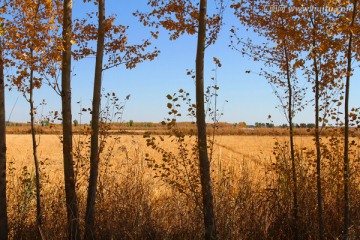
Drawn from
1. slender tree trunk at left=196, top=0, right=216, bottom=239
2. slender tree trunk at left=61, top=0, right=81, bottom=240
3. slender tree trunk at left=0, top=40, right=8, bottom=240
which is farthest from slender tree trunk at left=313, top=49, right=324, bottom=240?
slender tree trunk at left=0, top=40, right=8, bottom=240

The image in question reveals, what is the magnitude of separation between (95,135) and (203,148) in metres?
1.89

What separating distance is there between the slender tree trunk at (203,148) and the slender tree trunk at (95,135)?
5.71 ft

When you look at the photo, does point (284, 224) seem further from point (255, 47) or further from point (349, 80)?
point (255, 47)

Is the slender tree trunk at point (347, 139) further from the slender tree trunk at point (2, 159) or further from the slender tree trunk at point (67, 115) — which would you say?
the slender tree trunk at point (2, 159)

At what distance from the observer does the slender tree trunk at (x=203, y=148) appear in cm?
606

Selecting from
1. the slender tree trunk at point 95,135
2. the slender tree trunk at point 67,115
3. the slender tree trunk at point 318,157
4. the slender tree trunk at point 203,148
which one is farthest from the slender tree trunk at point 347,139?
the slender tree trunk at point 67,115

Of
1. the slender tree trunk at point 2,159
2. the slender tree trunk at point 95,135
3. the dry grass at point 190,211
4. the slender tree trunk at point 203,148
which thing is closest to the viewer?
the slender tree trunk at point 203,148

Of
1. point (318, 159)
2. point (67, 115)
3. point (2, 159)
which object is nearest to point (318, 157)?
point (318, 159)

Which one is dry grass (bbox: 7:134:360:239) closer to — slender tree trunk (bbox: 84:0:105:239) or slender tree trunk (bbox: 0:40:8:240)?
slender tree trunk (bbox: 84:0:105:239)

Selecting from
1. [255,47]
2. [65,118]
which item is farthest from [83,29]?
[255,47]

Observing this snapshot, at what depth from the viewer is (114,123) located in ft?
22.5

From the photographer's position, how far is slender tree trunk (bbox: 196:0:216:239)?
6059 millimetres

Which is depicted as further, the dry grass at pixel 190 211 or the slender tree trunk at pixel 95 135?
the dry grass at pixel 190 211

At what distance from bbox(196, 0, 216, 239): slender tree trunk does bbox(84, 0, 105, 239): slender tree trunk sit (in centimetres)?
174
